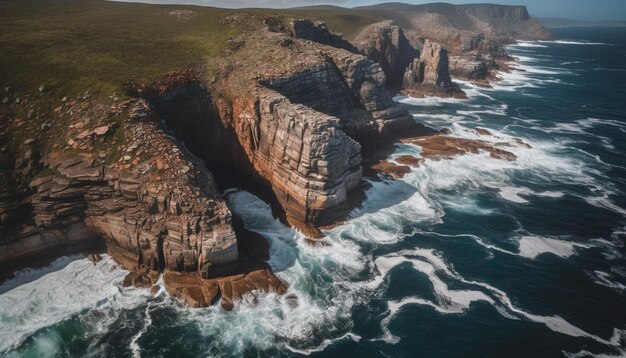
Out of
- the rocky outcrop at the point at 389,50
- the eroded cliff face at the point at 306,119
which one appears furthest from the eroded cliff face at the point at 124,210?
the rocky outcrop at the point at 389,50

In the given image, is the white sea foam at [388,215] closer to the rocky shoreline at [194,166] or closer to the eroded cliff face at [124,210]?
the rocky shoreline at [194,166]

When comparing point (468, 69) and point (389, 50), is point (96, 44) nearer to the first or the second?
point (389, 50)

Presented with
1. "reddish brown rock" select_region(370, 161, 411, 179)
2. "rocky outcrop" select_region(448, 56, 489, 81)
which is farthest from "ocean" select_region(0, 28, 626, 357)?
"rocky outcrop" select_region(448, 56, 489, 81)

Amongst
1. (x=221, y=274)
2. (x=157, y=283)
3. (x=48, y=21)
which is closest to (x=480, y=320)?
(x=221, y=274)

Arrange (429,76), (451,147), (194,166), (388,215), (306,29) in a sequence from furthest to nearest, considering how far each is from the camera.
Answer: (429,76) < (306,29) < (451,147) < (388,215) < (194,166)

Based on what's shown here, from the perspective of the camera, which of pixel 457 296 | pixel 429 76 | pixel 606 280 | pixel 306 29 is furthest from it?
pixel 429 76

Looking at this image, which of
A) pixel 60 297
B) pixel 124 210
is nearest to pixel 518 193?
pixel 124 210
